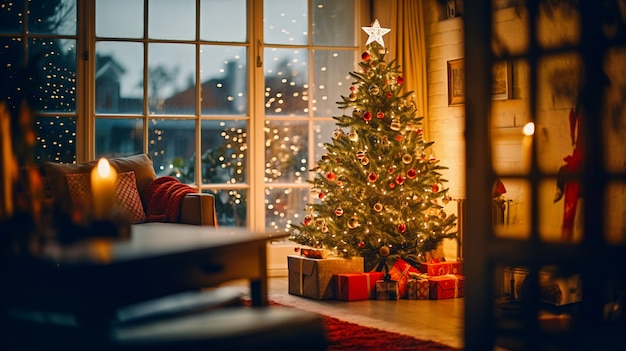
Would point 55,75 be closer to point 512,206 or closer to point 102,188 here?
point 512,206

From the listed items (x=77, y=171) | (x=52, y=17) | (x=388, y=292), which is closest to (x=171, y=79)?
(x=52, y=17)

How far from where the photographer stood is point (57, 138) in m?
6.09

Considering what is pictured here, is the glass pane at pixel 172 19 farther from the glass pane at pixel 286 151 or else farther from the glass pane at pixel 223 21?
the glass pane at pixel 286 151

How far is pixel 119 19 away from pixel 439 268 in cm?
284

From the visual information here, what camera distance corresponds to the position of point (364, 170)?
18.6 ft

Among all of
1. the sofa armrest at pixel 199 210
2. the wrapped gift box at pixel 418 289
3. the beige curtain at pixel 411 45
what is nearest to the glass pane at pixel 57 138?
the sofa armrest at pixel 199 210

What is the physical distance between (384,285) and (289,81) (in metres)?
1.90

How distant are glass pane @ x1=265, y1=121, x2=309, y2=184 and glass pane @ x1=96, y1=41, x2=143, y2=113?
3.26 feet

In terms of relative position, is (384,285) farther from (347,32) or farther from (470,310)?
(470,310)

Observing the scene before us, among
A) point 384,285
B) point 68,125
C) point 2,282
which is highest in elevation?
point 68,125

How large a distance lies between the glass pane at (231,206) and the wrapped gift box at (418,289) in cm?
152

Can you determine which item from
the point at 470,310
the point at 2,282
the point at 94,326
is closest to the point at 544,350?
the point at 470,310

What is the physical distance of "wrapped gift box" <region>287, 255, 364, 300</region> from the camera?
5.41m

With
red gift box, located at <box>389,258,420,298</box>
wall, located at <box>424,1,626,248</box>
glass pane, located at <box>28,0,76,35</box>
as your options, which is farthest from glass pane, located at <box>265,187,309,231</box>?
glass pane, located at <box>28,0,76,35</box>
